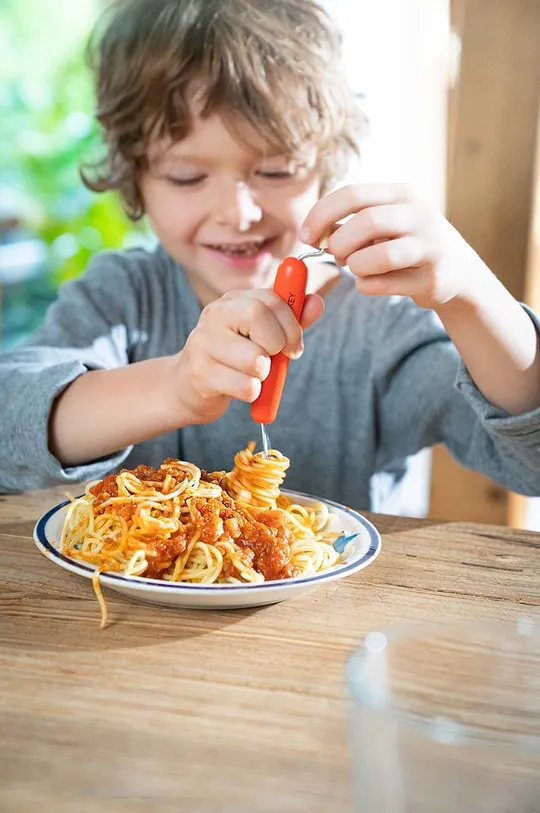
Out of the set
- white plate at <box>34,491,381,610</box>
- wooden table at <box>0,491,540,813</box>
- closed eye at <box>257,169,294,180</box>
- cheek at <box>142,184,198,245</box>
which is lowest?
wooden table at <box>0,491,540,813</box>

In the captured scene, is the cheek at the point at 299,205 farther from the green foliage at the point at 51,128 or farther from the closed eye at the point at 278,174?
the green foliage at the point at 51,128

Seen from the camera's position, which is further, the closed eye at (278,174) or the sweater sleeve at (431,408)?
the closed eye at (278,174)

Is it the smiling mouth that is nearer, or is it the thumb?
the thumb

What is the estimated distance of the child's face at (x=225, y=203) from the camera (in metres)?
1.28

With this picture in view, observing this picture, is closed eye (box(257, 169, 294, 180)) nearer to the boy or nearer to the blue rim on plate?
the boy

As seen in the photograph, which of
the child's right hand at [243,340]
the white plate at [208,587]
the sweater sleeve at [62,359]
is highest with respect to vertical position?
the child's right hand at [243,340]

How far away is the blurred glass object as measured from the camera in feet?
1.07

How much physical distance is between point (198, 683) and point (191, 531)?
0.67ft

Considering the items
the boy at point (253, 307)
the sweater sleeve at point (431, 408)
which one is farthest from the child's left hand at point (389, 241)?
the sweater sleeve at point (431, 408)

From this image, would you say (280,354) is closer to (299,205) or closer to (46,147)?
(299,205)

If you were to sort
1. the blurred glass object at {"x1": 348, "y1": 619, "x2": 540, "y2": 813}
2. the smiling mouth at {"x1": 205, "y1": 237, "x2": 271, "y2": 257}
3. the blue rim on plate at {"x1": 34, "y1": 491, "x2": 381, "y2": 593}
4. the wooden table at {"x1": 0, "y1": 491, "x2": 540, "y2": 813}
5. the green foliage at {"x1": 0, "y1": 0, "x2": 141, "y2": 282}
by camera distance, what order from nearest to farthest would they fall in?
the blurred glass object at {"x1": 348, "y1": 619, "x2": 540, "y2": 813} < the wooden table at {"x1": 0, "y1": 491, "x2": 540, "y2": 813} < the blue rim on plate at {"x1": 34, "y1": 491, "x2": 381, "y2": 593} < the smiling mouth at {"x1": 205, "y1": 237, "x2": 271, "y2": 257} < the green foliage at {"x1": 0, "y1": 0, "x2": 141, "y2": 282}

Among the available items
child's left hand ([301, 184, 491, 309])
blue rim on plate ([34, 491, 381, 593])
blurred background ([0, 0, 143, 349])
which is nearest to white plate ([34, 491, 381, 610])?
blue rim on plate ([34, 491, 381, 593])

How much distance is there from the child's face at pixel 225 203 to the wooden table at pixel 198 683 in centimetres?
64

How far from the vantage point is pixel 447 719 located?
0.40m
